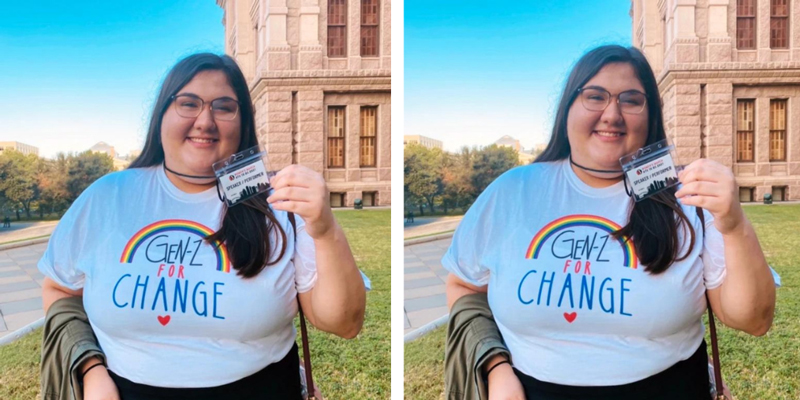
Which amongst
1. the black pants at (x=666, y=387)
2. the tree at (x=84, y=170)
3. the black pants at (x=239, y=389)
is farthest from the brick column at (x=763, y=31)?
the tree at (x=84, y=170)

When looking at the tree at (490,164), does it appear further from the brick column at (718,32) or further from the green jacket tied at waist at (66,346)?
the green jacket tied at waist at (66,346)

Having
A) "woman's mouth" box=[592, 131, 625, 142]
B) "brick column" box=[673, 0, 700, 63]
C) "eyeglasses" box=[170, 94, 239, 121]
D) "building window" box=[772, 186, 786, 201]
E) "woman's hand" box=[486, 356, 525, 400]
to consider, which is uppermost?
"brick column" box=[673, 0, 700, 63]

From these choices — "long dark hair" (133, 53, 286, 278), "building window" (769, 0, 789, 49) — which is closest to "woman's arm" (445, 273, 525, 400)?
"long dark hair" (133, 53, 286, 278)

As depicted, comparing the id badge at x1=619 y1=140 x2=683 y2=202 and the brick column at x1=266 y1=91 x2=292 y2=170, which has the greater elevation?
the brick column at x1=266 y1=91 x2=292 y2=170

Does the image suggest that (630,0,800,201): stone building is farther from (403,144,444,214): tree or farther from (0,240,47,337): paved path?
(0,240,47,337): paved path

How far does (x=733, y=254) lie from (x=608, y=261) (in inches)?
19.0

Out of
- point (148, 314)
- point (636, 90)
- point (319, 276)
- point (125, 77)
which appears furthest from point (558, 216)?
point (125, 77)

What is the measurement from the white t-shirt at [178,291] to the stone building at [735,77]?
1739 millimetres

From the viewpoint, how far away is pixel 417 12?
3.42 meters

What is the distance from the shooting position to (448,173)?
3.36 metres

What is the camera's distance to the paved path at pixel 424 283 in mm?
3303

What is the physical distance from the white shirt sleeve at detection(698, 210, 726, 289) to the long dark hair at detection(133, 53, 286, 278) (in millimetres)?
1746

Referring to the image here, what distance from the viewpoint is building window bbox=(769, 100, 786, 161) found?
9.70 feet

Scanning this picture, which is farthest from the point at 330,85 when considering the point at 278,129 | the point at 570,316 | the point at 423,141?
the point at 570,316
